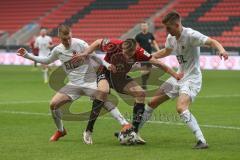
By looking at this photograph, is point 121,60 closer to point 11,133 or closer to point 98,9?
point 11,133

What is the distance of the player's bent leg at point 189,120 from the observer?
957 cm

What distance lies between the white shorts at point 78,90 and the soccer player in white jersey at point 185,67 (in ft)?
3.72

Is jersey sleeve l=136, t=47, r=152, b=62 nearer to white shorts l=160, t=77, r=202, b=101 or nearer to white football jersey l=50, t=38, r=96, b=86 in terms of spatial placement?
white shorts l=160, t=77, r=202, b=101

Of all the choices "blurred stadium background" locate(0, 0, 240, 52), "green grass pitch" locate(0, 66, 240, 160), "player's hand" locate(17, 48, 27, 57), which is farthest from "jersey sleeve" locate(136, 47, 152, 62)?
"blurred stadium background" locate(0, 0, 240, 52)

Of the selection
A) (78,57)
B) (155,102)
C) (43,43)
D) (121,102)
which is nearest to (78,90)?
(78,57)

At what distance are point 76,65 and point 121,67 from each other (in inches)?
31.9

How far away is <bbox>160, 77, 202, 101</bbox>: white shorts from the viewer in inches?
391

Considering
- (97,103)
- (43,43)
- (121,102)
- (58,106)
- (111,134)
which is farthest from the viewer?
(43,43)

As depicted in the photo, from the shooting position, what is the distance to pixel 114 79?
35.3ft

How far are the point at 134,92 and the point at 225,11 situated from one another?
33225 millimetres

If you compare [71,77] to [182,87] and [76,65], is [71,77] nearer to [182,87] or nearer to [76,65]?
[76,65]

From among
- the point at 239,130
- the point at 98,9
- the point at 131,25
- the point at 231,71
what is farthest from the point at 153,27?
the point at 239,130

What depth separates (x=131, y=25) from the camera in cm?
4600

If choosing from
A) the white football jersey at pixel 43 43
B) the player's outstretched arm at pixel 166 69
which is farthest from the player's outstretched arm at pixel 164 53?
the white football jersey at pixel 43 43
